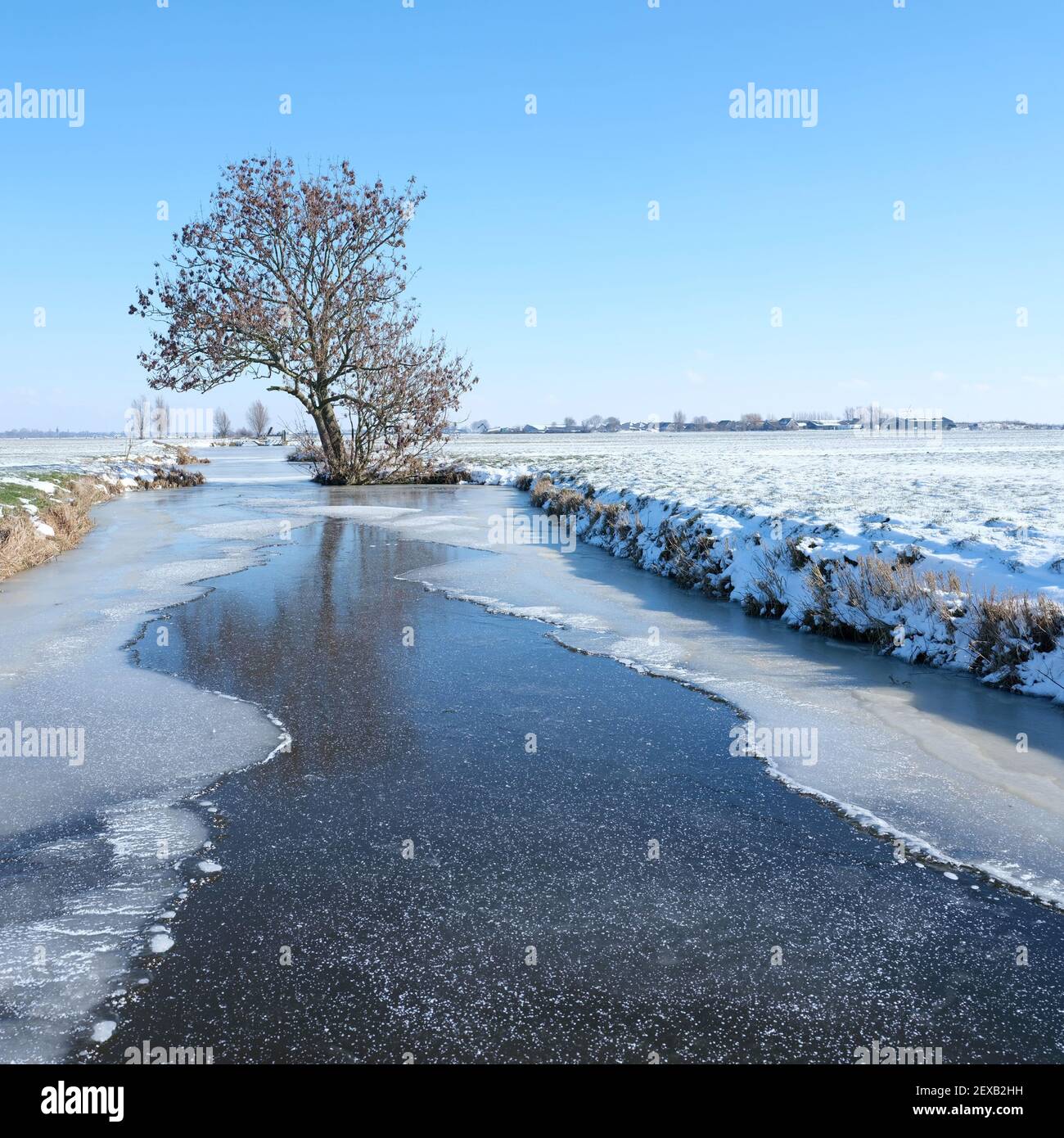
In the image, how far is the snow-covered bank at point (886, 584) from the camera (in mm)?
7629

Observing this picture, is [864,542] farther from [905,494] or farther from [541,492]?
[541,492]

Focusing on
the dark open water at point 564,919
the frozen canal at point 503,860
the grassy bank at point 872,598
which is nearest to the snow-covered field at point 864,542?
the grassy bank at point 872,598

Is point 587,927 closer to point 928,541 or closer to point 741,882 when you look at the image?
point 741,882

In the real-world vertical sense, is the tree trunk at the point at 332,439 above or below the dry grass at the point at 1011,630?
above

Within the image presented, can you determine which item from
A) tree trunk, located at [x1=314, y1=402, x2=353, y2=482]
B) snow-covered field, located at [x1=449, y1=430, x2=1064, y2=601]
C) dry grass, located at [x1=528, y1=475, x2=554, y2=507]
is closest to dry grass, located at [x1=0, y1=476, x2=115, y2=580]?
snow-covered field, located at [x1=449, y1=430, x2=1064, y2=601]

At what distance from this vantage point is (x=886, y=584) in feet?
30.3

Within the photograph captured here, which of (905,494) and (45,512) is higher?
(905,494)

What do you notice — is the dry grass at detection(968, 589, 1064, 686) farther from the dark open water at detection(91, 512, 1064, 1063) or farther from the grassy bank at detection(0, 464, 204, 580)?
the grassy bank at detection(0, 464, 204, 580)

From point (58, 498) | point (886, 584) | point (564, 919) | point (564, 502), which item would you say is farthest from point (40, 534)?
point (564, 919)

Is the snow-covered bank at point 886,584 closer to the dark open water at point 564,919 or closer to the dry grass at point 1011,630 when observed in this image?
the dry grass at point 1011,630

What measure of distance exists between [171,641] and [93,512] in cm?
1600

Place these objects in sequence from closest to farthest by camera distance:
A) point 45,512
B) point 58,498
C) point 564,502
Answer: point 45,512
point 58,498
point 564,502
